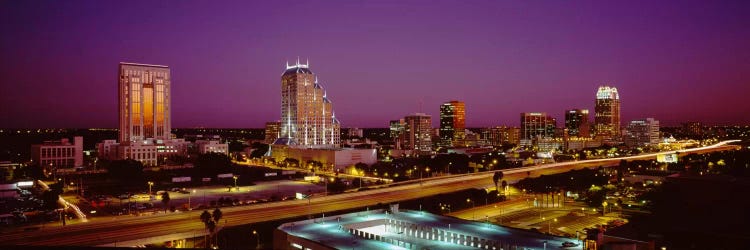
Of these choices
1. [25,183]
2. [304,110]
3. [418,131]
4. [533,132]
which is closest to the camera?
[25,183]

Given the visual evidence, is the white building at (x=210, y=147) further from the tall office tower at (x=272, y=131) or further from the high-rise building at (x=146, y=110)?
the tall office tower at (x=272, y=131)

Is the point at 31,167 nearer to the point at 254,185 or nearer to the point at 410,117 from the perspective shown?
the point at 254,185

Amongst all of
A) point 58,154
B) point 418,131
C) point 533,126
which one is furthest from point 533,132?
point 58,154

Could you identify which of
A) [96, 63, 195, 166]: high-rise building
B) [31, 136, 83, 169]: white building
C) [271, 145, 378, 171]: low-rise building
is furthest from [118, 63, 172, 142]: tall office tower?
[271, 145, 378, 171]: low-rise building

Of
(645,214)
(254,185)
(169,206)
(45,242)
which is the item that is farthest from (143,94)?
(645,214)

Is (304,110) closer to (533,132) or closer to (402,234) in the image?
(402,234)

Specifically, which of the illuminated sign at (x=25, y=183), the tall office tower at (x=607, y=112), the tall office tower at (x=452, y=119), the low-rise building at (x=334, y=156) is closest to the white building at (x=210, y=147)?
the low-rise building at (x=334, y=156)

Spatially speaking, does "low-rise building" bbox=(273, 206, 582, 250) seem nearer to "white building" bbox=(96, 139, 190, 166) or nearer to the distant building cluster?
"white building" bbox=(96, 139, 190, 166)
